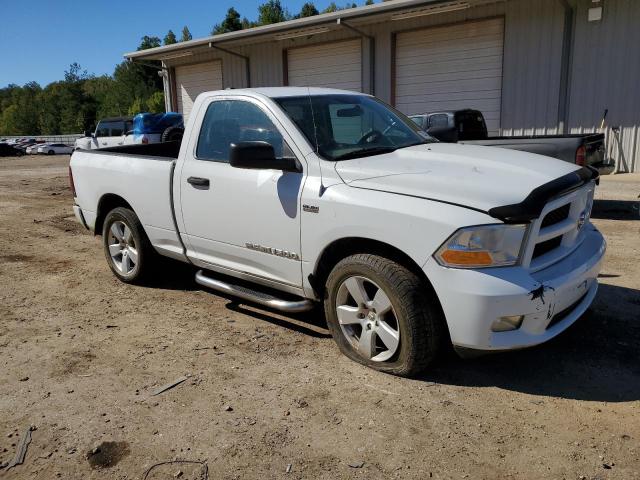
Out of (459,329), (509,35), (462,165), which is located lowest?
(459,329)

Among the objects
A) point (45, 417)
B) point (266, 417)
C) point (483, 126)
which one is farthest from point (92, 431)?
point (483, 126)

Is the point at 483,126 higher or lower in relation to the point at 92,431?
higher

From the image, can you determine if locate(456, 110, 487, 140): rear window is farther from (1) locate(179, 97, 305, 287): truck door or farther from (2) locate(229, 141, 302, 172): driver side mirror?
(2) locate(229, 141, 302, 172): driver side mirror

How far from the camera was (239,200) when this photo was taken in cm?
409

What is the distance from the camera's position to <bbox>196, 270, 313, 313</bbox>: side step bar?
3863 mm

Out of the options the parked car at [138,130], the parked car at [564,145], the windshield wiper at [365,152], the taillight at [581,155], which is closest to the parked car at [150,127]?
the parked car at [138,130]

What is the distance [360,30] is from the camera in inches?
655

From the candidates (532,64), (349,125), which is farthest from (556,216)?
(532,64)

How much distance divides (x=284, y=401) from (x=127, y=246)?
120 inches

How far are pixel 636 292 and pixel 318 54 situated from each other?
50.7ft

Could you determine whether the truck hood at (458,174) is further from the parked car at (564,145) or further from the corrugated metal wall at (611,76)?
the corrugated metal wall at (611,76)

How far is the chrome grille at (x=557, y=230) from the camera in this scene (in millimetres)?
3035

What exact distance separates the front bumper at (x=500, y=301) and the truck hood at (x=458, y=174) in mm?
403

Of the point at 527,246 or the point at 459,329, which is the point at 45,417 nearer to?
the point at 459,329
